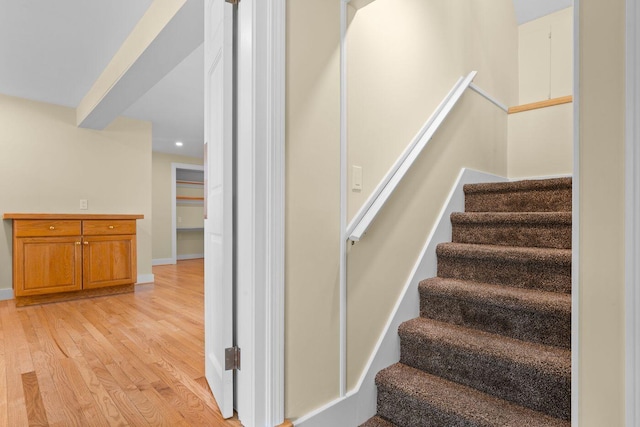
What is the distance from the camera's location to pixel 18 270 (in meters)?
3.35

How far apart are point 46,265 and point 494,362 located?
4.26 meters

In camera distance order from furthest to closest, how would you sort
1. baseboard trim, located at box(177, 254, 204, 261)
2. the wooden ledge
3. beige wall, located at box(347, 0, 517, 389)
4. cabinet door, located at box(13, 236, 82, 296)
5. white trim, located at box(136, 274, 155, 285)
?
baseboard trim, located at box(177, 254, 204, 261) → white trim, located at box(136, 274, 155, 285) → cabinet door, located at box(13, 236, 82, 296) → the wooden ledge → beige wall, located at box(347, 0, 517, 389)

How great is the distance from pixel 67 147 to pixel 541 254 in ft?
16.6

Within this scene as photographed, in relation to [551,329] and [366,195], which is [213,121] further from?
[551,329]

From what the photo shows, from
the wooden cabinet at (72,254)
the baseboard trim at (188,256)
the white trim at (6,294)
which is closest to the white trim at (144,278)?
the wooden cabinet at (72,254)

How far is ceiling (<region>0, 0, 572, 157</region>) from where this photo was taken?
2.28 meters

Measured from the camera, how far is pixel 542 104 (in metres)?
3.02

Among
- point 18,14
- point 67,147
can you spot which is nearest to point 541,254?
point 18,14

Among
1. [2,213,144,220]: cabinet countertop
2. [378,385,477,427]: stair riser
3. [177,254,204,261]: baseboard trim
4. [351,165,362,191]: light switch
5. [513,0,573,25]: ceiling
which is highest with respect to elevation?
[513,0,573,25]: ceiling

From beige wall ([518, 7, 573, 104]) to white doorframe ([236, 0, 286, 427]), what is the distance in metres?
3.12

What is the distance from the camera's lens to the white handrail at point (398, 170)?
146cm

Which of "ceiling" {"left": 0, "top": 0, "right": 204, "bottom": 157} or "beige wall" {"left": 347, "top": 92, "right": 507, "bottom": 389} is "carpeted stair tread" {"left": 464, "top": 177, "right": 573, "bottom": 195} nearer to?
"beige wall" {"left": 347, "top": 92, "right": 507, "bottom": 389}

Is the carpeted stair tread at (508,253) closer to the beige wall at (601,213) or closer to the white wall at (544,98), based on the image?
the beige wall at (601,213)

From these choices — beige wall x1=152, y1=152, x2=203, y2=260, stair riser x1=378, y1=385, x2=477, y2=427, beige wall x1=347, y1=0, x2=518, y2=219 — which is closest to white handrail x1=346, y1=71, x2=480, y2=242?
beige wall x1=347, y1=0, x2=518, y2=219
